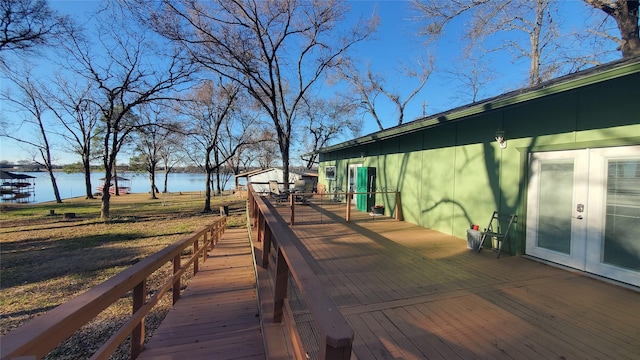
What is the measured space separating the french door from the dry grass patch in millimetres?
6476

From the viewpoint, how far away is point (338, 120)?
27844mm

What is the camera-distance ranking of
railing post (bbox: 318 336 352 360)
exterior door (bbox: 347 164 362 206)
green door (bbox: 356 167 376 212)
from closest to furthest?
railing post (bbox: 318 336 352 360)
green door (bbox: 356 167 376 212)
exterior door (bbox: 347 164 362 206)

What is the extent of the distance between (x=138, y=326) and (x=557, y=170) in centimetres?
592

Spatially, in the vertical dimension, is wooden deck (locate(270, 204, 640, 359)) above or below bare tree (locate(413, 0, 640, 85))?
below

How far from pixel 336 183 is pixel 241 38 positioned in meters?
8.02

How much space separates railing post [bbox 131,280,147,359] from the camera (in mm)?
2252

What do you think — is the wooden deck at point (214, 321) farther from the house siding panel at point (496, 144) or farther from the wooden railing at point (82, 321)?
the house siding panel at point (496, 144)

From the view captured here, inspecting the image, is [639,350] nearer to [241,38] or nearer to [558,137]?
[558,137]

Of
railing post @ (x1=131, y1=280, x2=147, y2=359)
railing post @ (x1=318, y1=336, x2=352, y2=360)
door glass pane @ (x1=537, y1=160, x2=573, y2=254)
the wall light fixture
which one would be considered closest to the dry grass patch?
railing post @ (x1=131, y1=280, x2=147, y2=359)

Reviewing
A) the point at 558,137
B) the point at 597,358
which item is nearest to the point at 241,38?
the point at 558,137

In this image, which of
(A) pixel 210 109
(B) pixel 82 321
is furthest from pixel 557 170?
(A) pixel 210 109

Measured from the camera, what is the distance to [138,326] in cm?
241

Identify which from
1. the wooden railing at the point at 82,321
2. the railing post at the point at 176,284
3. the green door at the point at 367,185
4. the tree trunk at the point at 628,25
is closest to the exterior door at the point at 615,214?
the wooden railing at the point at 82,321

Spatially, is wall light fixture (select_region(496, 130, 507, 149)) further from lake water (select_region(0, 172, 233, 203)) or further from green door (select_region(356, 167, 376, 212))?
lake water (select_region(0, 172, 233, 203))
